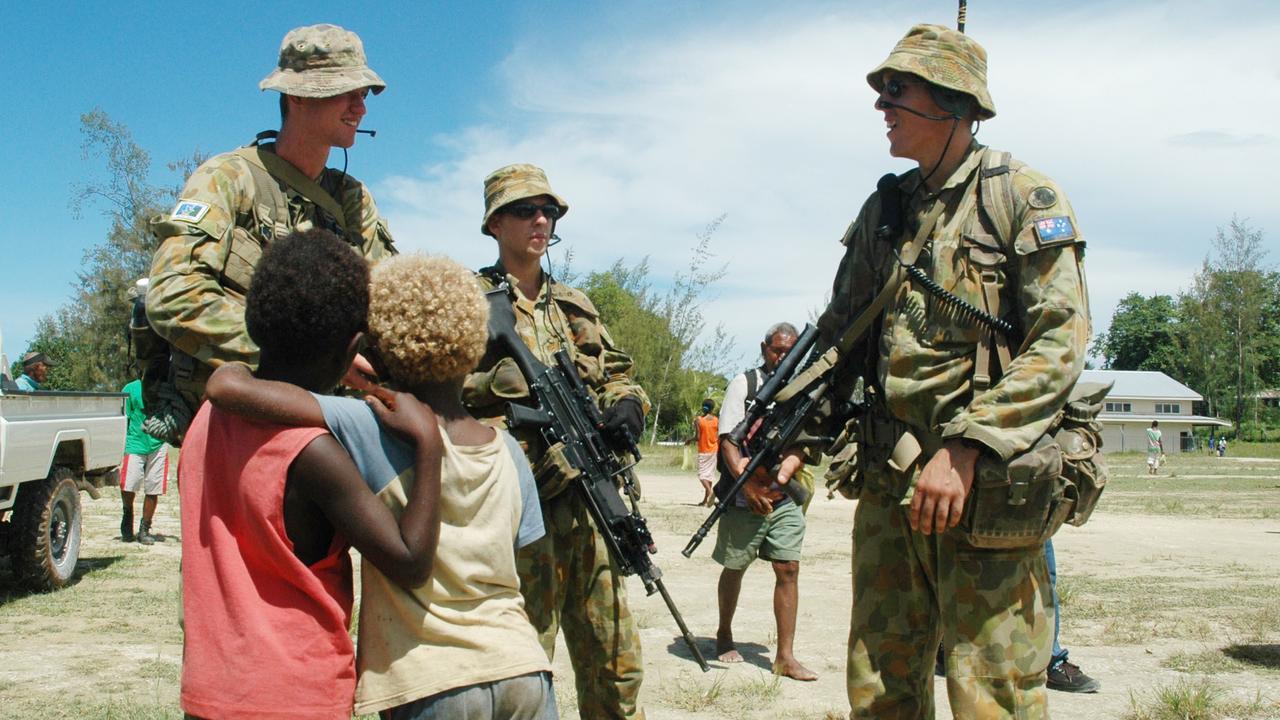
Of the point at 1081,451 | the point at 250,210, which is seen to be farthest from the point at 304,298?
the point at 1081,451

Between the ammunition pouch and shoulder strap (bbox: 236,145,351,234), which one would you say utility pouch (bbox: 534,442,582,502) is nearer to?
shoulder strap (bbox: 236,145,351,234)

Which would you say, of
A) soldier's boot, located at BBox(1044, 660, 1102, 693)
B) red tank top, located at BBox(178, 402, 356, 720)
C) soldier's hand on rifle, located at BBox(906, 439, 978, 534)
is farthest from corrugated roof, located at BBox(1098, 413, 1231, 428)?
red tank top, located at BBox(178, 402, 356, 720)

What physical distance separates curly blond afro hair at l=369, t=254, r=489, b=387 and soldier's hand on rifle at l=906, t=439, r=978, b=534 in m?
1.28

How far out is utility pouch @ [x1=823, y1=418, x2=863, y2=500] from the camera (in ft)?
10.8

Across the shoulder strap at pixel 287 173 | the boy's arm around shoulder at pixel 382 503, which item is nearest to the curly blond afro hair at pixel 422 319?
the boy's arm around shoulder at pixel 382 503

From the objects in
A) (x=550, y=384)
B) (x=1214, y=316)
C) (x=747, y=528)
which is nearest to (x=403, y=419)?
(x=550, y=384)

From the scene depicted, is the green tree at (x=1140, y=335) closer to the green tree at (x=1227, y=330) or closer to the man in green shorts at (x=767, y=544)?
the green tree at (x=1227, y=330)

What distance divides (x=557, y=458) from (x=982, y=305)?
1485mm

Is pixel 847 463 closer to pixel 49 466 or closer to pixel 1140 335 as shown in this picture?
pixel 49 466

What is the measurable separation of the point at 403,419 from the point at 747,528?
14.0 feet

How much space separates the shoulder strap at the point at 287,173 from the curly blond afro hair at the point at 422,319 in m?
0.91

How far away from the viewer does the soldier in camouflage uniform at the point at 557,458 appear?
11.8 feet

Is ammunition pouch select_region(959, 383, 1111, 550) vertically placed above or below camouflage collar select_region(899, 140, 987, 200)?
below

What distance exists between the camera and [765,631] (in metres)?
7.14
